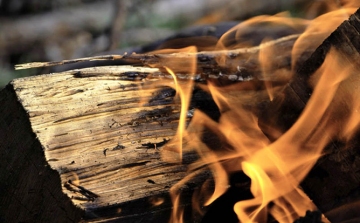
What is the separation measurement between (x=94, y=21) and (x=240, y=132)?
13.9ft

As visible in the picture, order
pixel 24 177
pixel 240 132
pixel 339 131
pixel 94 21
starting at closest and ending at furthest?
pixel 339 131, pixel 24 177, pixel 240 132, pixel 94 21

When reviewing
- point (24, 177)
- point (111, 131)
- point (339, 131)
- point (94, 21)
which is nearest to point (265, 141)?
point (339, 131)

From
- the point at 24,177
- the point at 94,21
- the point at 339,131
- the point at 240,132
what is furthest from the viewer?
the point at 94,21

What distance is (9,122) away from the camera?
2.40 m

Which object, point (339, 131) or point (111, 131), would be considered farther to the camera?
point (111, 131)

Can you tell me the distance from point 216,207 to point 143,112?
19.8 inches

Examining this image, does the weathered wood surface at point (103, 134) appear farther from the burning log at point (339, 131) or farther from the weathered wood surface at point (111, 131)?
the burning log at point (339, 131)

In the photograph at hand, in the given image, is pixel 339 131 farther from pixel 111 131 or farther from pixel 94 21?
pixel 94 21

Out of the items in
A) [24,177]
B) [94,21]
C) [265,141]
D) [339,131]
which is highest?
[94,21]

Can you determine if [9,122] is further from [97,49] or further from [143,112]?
[97,49]

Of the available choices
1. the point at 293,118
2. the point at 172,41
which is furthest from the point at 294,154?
the point at 172,41

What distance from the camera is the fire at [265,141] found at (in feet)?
6.79

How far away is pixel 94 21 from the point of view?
6281 millimetres

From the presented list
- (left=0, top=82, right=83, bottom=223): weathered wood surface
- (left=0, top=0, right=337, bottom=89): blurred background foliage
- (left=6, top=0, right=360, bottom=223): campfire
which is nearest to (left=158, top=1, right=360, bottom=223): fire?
(left=6, top=0, right=360, bottom=223): campfire
